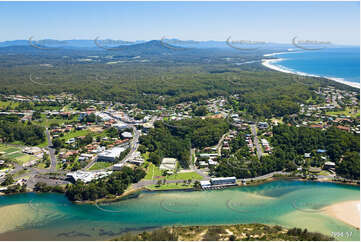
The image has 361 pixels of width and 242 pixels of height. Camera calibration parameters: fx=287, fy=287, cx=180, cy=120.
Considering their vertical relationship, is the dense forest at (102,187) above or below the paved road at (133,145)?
below

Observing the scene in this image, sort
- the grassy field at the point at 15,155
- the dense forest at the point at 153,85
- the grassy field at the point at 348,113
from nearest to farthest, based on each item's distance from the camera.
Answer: the grassy field at the point at 15,155
the grassy field at the point at 348,113
the dense forest at the point at 153,85

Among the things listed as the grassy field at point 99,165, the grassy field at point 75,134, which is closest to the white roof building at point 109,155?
the grassy field at point 99,165

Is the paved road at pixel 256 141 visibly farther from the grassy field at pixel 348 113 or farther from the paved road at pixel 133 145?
the grassy field at pixel 348 113

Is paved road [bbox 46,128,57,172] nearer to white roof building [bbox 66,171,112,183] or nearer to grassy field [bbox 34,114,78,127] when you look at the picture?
white roof building [bbox 66,171,112,183]

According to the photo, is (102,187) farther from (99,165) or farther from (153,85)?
(153,85)

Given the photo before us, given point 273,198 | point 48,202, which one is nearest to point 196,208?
point 273,198

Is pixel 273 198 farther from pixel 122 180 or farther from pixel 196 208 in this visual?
pixel 122 180

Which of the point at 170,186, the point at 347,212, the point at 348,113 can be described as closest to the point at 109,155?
the point at 170,186
